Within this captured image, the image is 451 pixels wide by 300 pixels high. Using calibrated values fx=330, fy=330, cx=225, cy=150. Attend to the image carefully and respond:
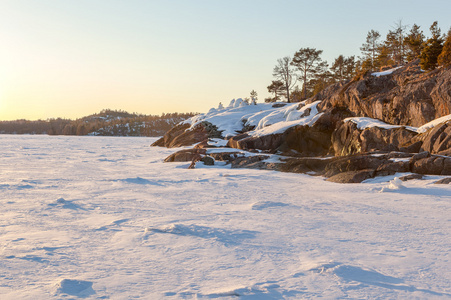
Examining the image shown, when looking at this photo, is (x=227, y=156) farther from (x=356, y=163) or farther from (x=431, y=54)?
(x=431, y=54)

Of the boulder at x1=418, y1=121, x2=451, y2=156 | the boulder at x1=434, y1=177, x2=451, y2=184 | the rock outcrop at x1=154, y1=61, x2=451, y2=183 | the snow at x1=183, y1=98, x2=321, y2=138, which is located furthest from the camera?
the snow at x1=183, y1=98, x2=321, y2=138

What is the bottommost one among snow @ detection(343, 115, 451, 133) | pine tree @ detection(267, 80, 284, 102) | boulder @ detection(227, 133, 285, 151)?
boulder @ detection(227, 133, 285, 151)

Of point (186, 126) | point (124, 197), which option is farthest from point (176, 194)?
point (186, 126)

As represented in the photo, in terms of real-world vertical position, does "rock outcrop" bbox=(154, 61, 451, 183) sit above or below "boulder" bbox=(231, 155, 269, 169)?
above

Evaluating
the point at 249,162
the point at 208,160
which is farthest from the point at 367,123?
the point at 208,160

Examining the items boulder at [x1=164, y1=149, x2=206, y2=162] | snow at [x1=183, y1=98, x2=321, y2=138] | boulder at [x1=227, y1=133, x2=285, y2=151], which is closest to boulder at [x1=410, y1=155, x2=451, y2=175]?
snow at [x1=183, y1=98, x2=321, y2=138]

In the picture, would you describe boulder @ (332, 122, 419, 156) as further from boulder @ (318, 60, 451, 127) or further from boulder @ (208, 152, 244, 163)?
boulder @ (208, 152, 244, 163)

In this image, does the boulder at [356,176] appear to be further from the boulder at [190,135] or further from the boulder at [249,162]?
the boulder at [190,135]

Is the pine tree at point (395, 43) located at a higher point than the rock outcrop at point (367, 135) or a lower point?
higher

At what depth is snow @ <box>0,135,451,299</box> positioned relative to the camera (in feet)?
13.0

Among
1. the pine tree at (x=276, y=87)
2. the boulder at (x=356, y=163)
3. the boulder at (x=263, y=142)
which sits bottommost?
the boulder at (x=356, y=163)

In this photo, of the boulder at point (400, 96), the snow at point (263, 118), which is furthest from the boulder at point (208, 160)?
the boulder at point (400, 96)

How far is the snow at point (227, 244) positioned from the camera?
3.96 meters

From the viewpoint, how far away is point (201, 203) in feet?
30.2
